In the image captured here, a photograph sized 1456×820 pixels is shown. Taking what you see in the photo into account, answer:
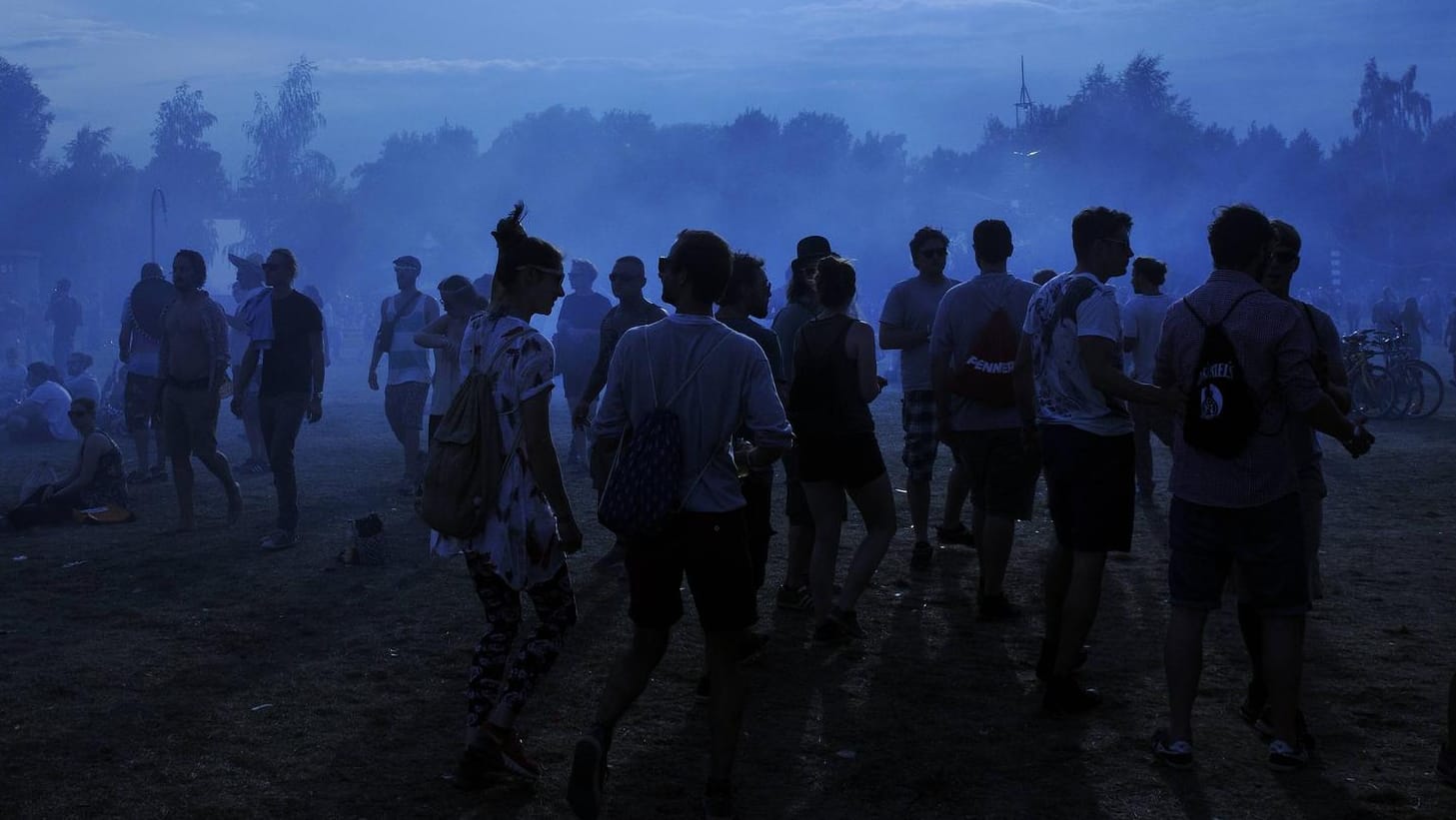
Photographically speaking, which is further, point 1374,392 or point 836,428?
Answer: point 1374,392

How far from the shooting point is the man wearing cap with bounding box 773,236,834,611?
7.34m

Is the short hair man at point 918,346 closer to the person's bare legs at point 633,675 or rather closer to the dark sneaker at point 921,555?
the dark sneaker at point 921,555

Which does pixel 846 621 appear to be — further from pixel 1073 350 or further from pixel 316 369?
pixel 316 369

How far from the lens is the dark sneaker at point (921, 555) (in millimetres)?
8758

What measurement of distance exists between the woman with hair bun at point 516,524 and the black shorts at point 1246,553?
6.72 ft

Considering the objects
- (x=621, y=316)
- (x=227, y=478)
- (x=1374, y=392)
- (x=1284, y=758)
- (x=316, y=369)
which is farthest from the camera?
(x=1374, y=392)

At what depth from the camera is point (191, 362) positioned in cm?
1038

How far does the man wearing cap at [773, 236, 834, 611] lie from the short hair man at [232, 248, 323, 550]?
399cm

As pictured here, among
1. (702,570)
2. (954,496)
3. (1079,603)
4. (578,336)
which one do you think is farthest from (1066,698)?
(578,336)

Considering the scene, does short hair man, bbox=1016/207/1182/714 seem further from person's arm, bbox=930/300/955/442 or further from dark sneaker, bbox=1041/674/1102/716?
person's arm, bbox=930/300/955/442

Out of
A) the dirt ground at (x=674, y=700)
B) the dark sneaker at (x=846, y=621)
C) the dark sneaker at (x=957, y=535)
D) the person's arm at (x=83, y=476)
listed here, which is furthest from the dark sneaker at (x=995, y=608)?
the person's arm at (x=83, y=476)

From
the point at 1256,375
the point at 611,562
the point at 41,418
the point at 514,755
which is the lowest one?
the point at 41,418

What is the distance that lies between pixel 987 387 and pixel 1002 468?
43 cm

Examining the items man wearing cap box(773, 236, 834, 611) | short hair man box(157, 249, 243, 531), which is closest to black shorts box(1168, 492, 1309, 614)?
man wearing cap box(773, 236, 834, 611)
